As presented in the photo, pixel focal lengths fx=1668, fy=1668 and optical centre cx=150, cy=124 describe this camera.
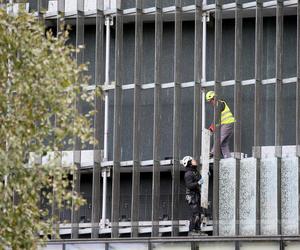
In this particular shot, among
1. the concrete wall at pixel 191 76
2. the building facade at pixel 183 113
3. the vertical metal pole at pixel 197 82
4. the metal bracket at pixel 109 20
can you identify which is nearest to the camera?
the building facade at pixel 183 113

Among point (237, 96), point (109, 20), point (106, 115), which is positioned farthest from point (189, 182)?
point (109, 20)

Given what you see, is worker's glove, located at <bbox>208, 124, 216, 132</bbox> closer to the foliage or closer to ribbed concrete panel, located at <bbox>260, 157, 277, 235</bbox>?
ribbed concrete panel, located at <bbox>260, 157, 277, 235</bbox>

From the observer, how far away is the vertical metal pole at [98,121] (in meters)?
43.1

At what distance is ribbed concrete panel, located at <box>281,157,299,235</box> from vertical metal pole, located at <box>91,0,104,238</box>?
5.19 meters

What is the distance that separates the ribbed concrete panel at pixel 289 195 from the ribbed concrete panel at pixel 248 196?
2.65 feet

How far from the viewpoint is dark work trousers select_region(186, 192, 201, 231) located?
41.1m

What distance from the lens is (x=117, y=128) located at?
43.1 metres

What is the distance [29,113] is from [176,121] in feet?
45.6

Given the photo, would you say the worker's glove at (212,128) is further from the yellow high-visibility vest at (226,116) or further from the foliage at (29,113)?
the foliage at (29,113)

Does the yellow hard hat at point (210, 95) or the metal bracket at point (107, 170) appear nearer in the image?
the yellow hard hat at point (210, 95)

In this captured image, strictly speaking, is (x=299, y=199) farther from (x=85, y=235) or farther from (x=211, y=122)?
(x=85, y=235)

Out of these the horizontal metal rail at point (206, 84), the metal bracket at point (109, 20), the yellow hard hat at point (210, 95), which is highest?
the metal bracket at point (109, 20)

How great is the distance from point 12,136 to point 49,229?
1871 mm

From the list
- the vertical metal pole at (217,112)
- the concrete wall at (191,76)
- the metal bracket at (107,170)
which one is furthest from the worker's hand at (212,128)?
the metal bracket at (107,170)
